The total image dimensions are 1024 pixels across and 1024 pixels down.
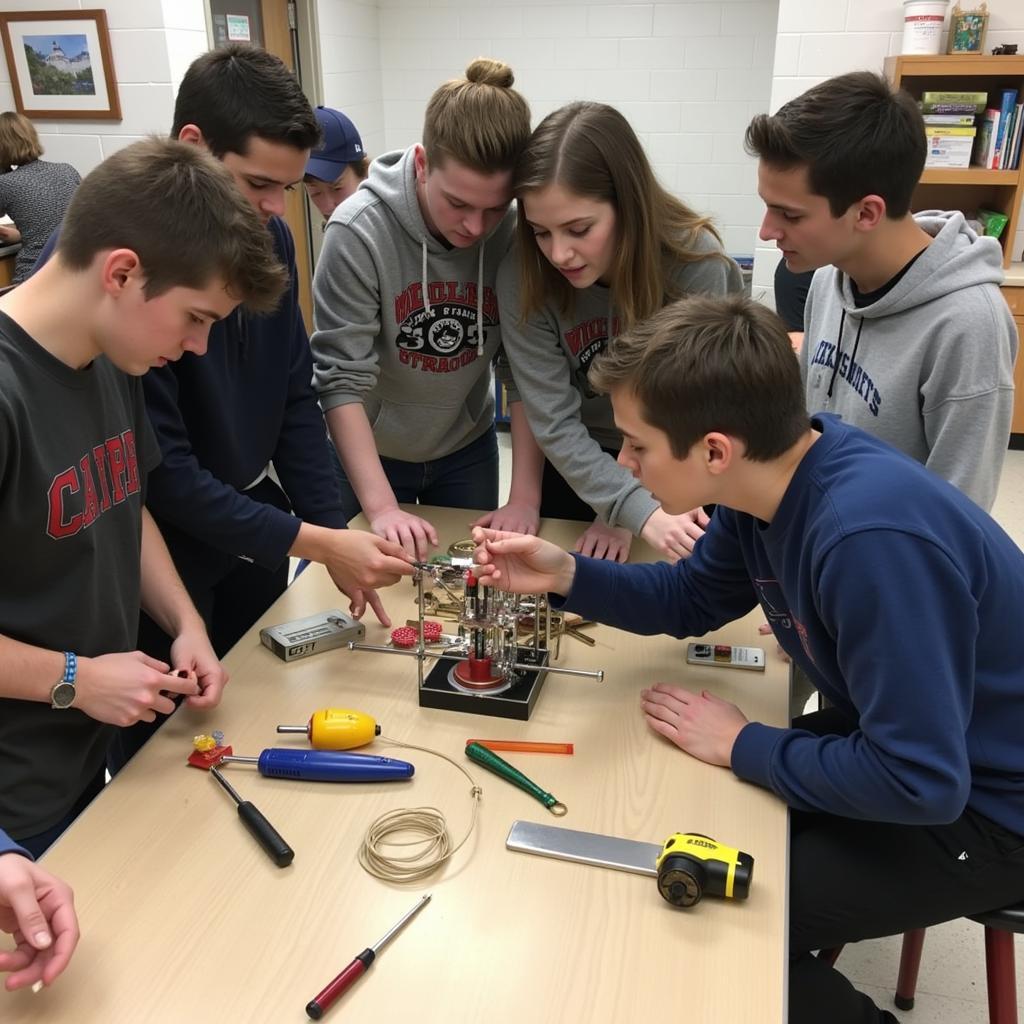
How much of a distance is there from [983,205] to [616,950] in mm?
4815

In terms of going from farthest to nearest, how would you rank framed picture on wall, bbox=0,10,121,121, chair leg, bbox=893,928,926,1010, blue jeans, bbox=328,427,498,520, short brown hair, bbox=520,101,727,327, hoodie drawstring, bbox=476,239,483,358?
framed picture on wall, bbox=0,10,121,121 → blue jeans, bbox=328,427,498,520 → hoodie drawstring, bbox=476,239,483,358 → chair leg, bbox=893,928,926,1010 → short brown hair, bbox=520,101,727,327

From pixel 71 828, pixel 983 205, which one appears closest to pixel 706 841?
pixel 71 828

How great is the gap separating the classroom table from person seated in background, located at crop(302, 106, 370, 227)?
2.03 metres

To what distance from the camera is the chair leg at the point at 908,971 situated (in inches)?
67.7

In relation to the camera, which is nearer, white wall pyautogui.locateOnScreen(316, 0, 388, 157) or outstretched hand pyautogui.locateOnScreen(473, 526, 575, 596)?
outstretched hand pyautogui.locateOnScreen(473, 526, 575, 596)

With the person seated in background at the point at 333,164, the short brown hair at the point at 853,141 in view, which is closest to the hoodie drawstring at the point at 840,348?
the short brown hair at the point at 853,141

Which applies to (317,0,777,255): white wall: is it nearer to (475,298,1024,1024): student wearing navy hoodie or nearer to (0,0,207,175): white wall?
(0,0,207,175): white wall

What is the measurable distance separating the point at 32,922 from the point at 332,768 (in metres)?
0.37

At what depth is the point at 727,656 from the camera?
1.43 meters

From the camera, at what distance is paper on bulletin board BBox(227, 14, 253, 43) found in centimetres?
440

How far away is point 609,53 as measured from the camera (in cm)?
514

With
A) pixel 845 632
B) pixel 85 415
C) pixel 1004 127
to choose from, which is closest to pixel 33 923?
pixel 85 415

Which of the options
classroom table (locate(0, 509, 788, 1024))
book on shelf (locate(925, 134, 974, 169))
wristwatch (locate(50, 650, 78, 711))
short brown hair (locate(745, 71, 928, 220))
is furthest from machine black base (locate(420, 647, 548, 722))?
book on shelf (locate(925, 134, 974, 169))

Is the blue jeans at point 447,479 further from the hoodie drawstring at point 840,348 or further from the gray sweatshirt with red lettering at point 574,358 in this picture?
the hoodie drawstring at point 840,348
